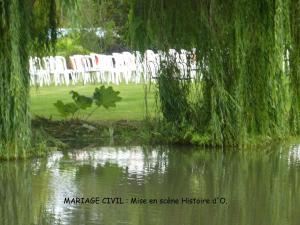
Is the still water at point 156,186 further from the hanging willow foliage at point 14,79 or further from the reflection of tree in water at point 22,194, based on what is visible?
the hanging willow foliage at point 14,79

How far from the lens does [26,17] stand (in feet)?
37.8

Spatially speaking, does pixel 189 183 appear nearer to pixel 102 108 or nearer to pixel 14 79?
pixel 14 79

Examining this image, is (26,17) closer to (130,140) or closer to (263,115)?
(130,140)

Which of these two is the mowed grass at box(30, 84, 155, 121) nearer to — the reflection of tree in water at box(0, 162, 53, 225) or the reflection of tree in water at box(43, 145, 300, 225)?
the reflection of tree in water at box(43, 145, 300, 225)

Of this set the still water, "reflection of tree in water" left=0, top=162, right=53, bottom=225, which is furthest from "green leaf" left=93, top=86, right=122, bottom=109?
"reflection of tree in water" left=0, top=162, right=53, bottom=225

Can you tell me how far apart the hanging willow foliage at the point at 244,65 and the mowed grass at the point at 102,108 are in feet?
8.92

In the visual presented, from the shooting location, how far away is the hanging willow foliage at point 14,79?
11.1 meters

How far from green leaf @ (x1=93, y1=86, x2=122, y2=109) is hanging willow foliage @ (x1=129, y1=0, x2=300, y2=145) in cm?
261

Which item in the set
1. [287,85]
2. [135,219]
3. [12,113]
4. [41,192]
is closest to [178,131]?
[287,85]

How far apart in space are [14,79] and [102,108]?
717 cm

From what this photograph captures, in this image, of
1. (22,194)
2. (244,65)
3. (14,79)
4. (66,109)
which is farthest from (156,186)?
(66,109)

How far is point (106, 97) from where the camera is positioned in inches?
607

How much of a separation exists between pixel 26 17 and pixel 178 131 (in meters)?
3.60

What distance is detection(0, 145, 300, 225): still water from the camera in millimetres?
8094
